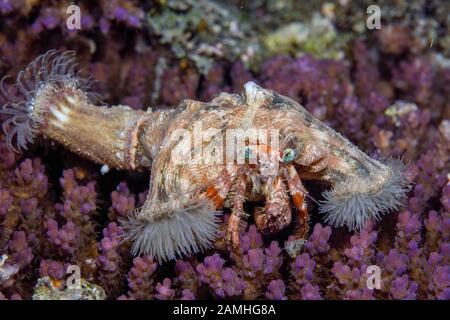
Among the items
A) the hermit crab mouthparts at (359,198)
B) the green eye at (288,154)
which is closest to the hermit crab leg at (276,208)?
the green eye at (288,154)

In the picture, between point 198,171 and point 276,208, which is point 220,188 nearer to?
point 198,171

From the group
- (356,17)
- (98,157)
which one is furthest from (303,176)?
(356,17)

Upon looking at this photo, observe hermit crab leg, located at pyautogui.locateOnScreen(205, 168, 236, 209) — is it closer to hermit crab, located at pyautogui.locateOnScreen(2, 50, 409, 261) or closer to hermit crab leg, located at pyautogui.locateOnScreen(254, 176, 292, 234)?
hermit crab, located at pyautogui.locateOnScreen(2, 50, 409, 261)

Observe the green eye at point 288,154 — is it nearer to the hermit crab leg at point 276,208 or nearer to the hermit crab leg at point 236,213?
the hermit crab leg at point 276,208

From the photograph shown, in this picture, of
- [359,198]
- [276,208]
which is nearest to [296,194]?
[276,208]

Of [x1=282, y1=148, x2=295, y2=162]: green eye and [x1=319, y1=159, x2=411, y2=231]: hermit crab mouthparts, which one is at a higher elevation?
[x1=282, y1=148, x2=295, y2=162]: green eye

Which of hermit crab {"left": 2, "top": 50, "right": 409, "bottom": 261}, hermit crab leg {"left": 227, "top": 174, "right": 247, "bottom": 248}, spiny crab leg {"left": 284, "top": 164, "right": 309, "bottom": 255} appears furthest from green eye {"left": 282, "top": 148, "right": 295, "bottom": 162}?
hermit crab leg {"left": 227, "top": 174, "right": 247, "bottom": 248}
